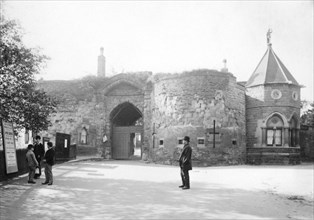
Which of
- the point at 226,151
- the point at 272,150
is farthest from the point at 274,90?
the point at 226,151

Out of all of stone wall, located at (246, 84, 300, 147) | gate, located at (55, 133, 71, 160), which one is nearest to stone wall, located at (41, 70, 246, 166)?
stone wall, located at (246, 84, 300, 147)

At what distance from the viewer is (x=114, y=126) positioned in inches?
970

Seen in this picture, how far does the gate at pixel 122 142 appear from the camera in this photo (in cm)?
2417

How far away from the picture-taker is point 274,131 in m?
21.5

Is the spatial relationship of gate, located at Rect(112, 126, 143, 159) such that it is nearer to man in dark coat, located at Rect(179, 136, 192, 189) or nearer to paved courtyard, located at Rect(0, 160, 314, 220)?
paved courtyard, located at Rect(0, 160, 314, 220)

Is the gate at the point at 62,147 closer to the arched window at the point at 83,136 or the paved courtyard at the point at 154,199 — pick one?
the arched window at the point at 83,136

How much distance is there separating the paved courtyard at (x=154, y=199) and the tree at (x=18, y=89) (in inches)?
84.3

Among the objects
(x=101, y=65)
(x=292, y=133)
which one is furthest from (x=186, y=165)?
(x=101, y=65)

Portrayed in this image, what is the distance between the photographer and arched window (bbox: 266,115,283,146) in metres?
21.4

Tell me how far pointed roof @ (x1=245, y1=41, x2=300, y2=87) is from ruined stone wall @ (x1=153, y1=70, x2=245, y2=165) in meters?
3.80

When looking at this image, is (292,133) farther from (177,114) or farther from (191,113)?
(177,114)

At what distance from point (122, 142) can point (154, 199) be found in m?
16.1

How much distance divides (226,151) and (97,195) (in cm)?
1114

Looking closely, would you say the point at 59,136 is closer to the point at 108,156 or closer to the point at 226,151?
the point at 108,156
